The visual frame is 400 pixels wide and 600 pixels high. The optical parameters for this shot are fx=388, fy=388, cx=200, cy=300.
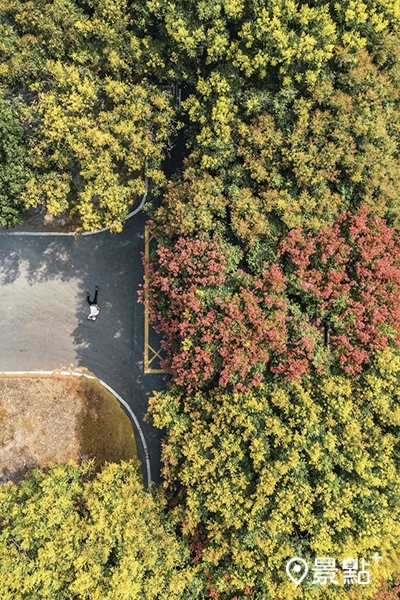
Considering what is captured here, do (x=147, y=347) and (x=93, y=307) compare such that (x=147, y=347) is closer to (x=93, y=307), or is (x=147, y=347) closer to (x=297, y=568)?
(x=93, y=307)

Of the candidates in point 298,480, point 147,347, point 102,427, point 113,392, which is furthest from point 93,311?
point 298,480

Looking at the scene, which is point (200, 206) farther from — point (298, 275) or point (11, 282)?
point (11, 282)

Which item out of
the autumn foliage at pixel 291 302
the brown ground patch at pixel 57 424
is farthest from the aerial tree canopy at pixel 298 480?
the brown ground patch at pixel 57 424

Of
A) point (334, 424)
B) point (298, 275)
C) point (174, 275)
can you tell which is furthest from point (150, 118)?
point (334, 424)

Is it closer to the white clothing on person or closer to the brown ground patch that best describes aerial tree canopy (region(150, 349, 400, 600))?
the brown ground patch

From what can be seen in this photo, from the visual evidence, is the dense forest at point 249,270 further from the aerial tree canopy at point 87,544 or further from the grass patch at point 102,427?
the grass patch at point 102,427
